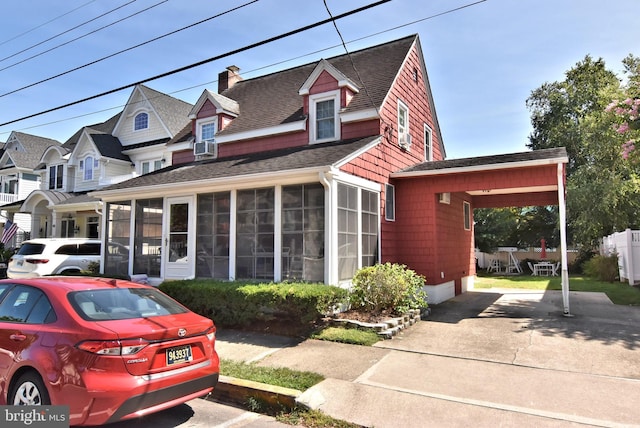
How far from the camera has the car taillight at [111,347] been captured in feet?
12.0

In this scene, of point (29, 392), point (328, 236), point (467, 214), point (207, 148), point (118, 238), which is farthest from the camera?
point (467, 214)

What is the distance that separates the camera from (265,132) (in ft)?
44.4

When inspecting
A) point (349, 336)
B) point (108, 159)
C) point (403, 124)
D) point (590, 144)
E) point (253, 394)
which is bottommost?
point (253, 394)

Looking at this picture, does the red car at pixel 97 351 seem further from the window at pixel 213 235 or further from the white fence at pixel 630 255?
the white fence at pixel 630 255

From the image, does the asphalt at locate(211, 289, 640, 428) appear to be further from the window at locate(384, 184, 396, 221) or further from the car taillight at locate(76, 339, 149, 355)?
the window at locate(384, 184, 396, 221)

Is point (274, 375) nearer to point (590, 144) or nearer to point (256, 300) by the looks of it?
point (256, 300)

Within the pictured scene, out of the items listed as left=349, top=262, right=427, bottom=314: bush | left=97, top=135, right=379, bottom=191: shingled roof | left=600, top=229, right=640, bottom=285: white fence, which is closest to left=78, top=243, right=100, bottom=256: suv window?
left=97, top=135, right=379, bottom=191: shingled roof

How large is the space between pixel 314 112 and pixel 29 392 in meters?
10.5

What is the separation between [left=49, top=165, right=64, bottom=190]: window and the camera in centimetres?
2438

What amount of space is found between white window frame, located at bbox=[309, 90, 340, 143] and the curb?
845 cm

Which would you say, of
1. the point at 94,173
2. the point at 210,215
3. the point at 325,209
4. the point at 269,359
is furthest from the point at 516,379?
the point at 94,173

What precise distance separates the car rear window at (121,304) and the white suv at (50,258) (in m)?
10.8

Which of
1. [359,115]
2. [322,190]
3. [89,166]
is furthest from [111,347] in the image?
[89,166]

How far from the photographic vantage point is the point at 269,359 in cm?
666
